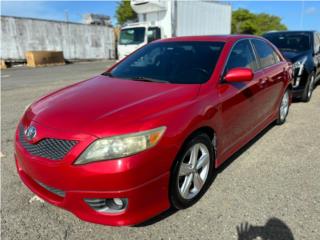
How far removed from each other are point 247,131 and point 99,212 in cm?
214

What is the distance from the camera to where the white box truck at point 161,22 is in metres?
14.3

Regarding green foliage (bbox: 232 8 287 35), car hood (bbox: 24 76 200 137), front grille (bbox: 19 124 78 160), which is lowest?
front grille (bbox: 19 124 78 160)

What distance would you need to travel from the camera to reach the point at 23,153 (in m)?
2.39

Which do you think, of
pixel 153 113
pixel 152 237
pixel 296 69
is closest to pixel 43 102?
pixel 153 113

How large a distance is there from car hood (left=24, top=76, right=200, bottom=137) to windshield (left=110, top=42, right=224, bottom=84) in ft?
0.69

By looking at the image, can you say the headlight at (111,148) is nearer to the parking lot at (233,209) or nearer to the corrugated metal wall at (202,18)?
the parking lot at (233,209)

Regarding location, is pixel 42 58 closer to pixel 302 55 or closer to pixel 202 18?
pixel 202 18

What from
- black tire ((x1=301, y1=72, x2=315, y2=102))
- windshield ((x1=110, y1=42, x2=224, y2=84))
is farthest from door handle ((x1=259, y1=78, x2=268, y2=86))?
black tire ((x1=301, y1=72, x2=315, y2=102))

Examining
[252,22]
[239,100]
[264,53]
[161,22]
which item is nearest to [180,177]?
[239,100]

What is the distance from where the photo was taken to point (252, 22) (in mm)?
58969

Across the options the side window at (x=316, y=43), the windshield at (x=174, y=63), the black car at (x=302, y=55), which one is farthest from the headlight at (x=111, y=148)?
the side window at (x=316, y=43)

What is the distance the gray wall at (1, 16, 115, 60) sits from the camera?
20.4m

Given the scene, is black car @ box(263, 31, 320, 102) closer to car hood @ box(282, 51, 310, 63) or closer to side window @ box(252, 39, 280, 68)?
car hood @ box(282, 51, 310, 63)

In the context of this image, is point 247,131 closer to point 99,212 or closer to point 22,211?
point 99,212
